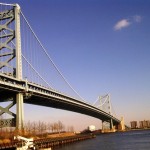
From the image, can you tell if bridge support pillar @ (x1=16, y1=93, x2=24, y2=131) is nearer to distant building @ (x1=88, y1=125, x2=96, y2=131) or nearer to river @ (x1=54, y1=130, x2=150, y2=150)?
river @ (x1=54, y1=130, x2=150, y2=150)

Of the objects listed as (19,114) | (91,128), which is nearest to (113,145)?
(19,114)

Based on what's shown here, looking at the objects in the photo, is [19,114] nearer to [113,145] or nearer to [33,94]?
[33,94]

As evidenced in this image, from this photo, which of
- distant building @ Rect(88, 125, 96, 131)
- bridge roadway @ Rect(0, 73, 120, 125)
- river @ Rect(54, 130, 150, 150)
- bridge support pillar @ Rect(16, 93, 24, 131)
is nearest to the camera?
bridge roadway @ Rect(0, 73, 120, 125)

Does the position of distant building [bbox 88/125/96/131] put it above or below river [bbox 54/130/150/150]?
above

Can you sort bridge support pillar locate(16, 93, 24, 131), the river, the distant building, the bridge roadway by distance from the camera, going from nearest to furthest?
the bridge roadway
the river
bridge support pillar locate(16, 93, 24, 131)
the distant building

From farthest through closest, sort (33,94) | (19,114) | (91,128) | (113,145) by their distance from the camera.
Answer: (91,128), (33,94), (113,145), (19,114)

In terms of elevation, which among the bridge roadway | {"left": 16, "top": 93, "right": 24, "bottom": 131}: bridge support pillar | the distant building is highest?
the bridge roadway

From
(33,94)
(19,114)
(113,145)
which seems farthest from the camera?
(33,94)

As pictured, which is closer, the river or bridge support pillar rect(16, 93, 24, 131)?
the river

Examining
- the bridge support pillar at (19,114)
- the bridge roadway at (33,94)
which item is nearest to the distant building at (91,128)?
the bridge roadway at (33,94)

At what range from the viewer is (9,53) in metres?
51.9

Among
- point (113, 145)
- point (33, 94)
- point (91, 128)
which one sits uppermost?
point (33, 94)

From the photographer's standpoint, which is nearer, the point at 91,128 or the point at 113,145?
the point at 113,145

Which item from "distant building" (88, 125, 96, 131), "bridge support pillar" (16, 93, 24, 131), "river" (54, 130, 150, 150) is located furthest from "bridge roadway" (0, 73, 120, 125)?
"distant building" (88, 125, 96, 131)
